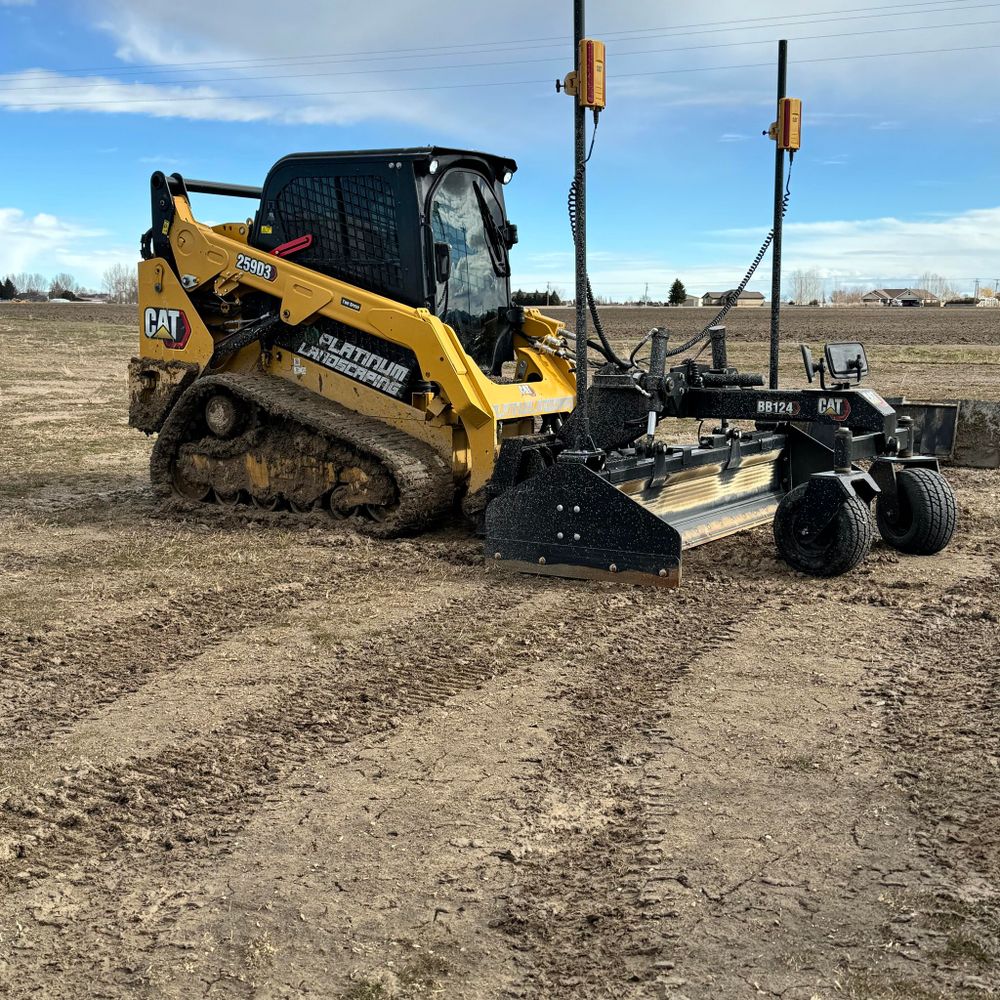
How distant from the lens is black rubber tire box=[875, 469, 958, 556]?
25.0ft

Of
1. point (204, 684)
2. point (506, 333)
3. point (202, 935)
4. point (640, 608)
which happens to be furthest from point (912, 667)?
point (506, 333)

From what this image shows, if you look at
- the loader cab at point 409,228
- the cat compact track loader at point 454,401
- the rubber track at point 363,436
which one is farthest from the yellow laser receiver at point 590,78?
the rubber track at point 363,436

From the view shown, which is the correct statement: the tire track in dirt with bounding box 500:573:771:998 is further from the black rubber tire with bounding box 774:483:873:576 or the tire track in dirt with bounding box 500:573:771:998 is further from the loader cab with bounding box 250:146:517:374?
the loader cab with bounding box 250:146:517:374

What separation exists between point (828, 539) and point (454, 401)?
2645 millimetres

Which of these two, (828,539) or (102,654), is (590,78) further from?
(102,654)

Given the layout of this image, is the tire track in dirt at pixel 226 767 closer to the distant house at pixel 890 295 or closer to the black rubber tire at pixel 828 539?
the black rubber tire at pixel 828 539

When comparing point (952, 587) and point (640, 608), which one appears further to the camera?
point (952, 587)

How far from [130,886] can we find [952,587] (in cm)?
507

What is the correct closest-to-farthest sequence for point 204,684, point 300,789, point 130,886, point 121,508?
point 130,886
point 300,789
point 204,684
point 121,508

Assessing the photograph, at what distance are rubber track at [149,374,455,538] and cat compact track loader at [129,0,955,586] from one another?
0.7 inches

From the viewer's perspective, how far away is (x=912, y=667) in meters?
5.47

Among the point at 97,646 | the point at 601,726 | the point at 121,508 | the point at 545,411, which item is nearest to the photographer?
the point at 601,726

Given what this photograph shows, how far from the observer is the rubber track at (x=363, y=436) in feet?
26.5

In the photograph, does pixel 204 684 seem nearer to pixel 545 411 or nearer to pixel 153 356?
pixel 545 411
